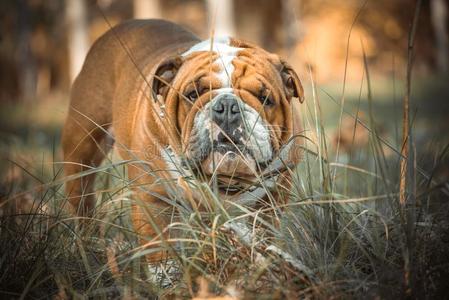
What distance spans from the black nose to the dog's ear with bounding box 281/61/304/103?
0.53m

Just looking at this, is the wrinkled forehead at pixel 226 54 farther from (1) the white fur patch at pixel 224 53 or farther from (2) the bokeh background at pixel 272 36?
(2) the bokeh background at pixel 272 36

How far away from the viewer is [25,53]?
2366cm

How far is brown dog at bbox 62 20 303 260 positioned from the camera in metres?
3.15

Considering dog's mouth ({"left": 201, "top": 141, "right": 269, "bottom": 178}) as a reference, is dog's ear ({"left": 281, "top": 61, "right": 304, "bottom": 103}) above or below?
above

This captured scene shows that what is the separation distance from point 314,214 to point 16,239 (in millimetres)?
1327

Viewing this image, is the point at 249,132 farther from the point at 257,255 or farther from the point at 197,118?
the point at 257,255

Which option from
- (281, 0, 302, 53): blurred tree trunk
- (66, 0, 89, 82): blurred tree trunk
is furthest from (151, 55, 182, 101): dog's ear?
(281, 0, 302, 53): blurred tree trunk

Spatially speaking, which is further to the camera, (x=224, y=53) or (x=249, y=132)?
(x=224, y=53)

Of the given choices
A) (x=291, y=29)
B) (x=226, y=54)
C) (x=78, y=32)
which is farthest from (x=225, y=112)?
(x=291, y=29)

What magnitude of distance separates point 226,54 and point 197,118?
0.58 m

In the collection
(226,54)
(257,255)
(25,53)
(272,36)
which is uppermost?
(226,54)

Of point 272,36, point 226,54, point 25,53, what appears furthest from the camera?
point 272,36

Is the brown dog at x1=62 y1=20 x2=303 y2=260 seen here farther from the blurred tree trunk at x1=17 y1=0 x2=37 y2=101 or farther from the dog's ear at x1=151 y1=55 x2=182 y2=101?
the blurred tree trunk at x1=17 y1=0 x2=37 y2=101

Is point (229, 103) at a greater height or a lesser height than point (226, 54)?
lesser
